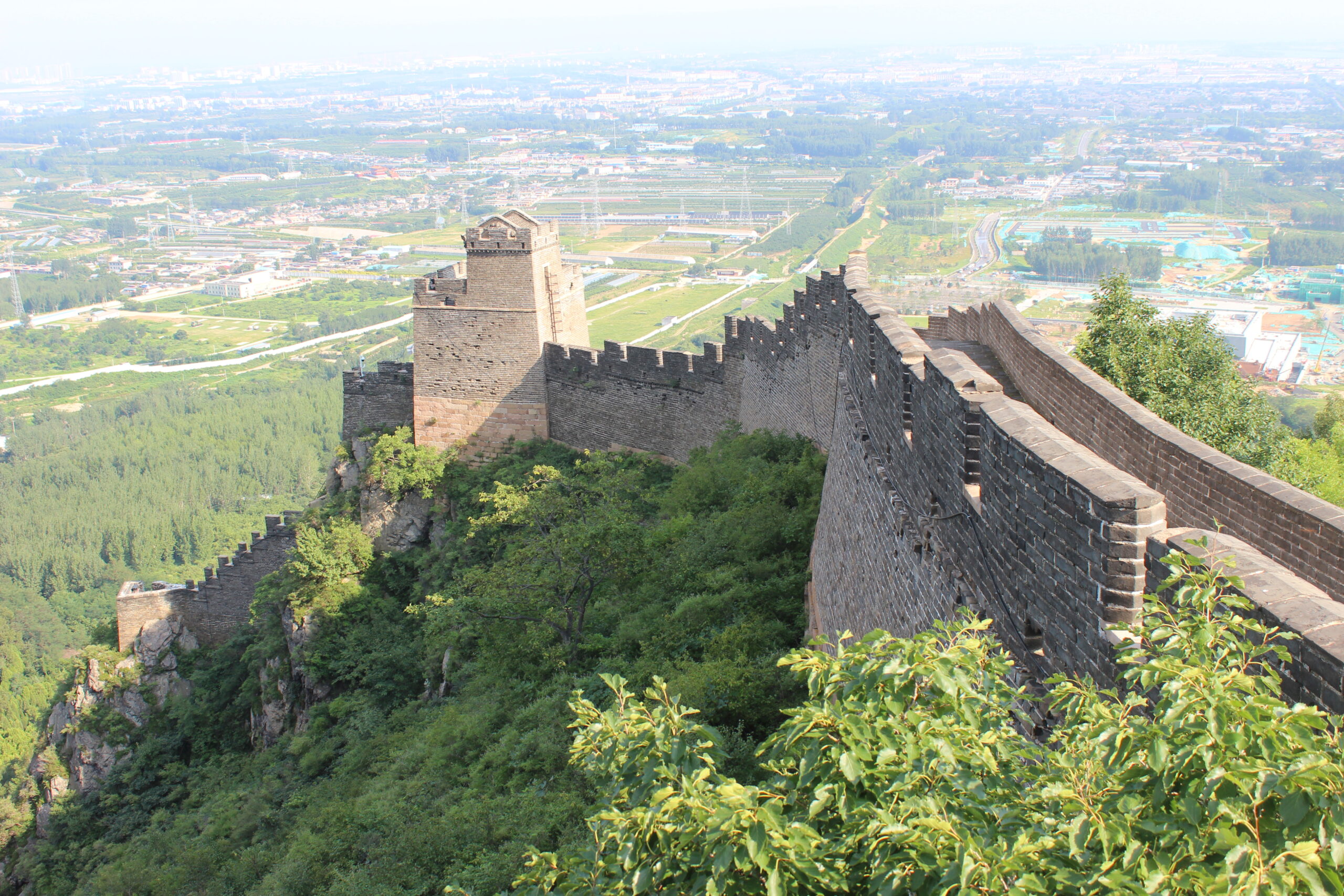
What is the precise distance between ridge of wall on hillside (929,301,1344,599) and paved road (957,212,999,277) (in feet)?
173

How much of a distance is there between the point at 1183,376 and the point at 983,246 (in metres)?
63.9

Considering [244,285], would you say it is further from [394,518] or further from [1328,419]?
[1328,419]

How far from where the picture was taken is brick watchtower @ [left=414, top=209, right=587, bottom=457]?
1966 cm

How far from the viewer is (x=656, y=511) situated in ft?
55.1

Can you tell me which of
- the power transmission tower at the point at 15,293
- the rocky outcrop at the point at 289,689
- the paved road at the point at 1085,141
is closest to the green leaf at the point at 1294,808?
the rocky outcrop at the point at 289,689

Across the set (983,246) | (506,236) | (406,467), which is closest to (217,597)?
(406,467)

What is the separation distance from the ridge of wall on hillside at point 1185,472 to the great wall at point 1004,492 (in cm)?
1

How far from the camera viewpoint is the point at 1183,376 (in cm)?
1214

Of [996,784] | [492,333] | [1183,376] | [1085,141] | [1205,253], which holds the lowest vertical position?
[1205,253]

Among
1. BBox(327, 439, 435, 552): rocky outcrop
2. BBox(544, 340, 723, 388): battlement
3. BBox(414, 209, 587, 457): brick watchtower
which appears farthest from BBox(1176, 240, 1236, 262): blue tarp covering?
BBox(327, 439, 435, 552): rocky outcrop

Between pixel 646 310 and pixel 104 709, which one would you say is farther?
pixel 646 310

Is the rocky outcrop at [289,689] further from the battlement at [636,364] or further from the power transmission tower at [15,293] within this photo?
the power transmission tower at [15,293]

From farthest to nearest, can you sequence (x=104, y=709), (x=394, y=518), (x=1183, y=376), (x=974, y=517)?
(x=104, y=709) < (x=394, y=518) < (x=1183, y=376) < (x=974, y=517)

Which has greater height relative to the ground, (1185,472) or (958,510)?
(958,510)
